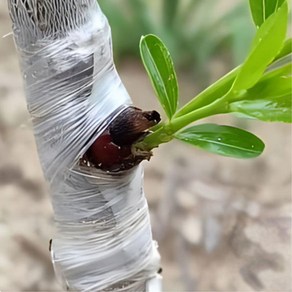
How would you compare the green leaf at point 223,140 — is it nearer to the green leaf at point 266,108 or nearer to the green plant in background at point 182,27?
the green leaf at point 266,108

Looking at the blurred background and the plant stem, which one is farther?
the blurred background

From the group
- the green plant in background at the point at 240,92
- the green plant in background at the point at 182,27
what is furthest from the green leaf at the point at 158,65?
the green plant in background at the point at 182,27

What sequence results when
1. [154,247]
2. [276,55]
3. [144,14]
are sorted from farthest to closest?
[144,14] → [154,247] → [276,55]

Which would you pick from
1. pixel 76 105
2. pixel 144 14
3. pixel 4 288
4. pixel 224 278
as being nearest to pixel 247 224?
pixel 224 278

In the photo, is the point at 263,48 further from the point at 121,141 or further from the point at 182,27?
the point at 182,27

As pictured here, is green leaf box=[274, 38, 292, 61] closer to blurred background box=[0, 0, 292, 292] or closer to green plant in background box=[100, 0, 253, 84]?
blurred background box=[0, 0, 292, 292]

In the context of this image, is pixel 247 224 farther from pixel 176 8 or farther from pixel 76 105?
pixel 176 8

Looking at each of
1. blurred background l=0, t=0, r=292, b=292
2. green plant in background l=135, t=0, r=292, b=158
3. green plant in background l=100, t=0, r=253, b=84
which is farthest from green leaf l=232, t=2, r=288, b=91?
green plant in background l=100, t=0, r=253, b=84
